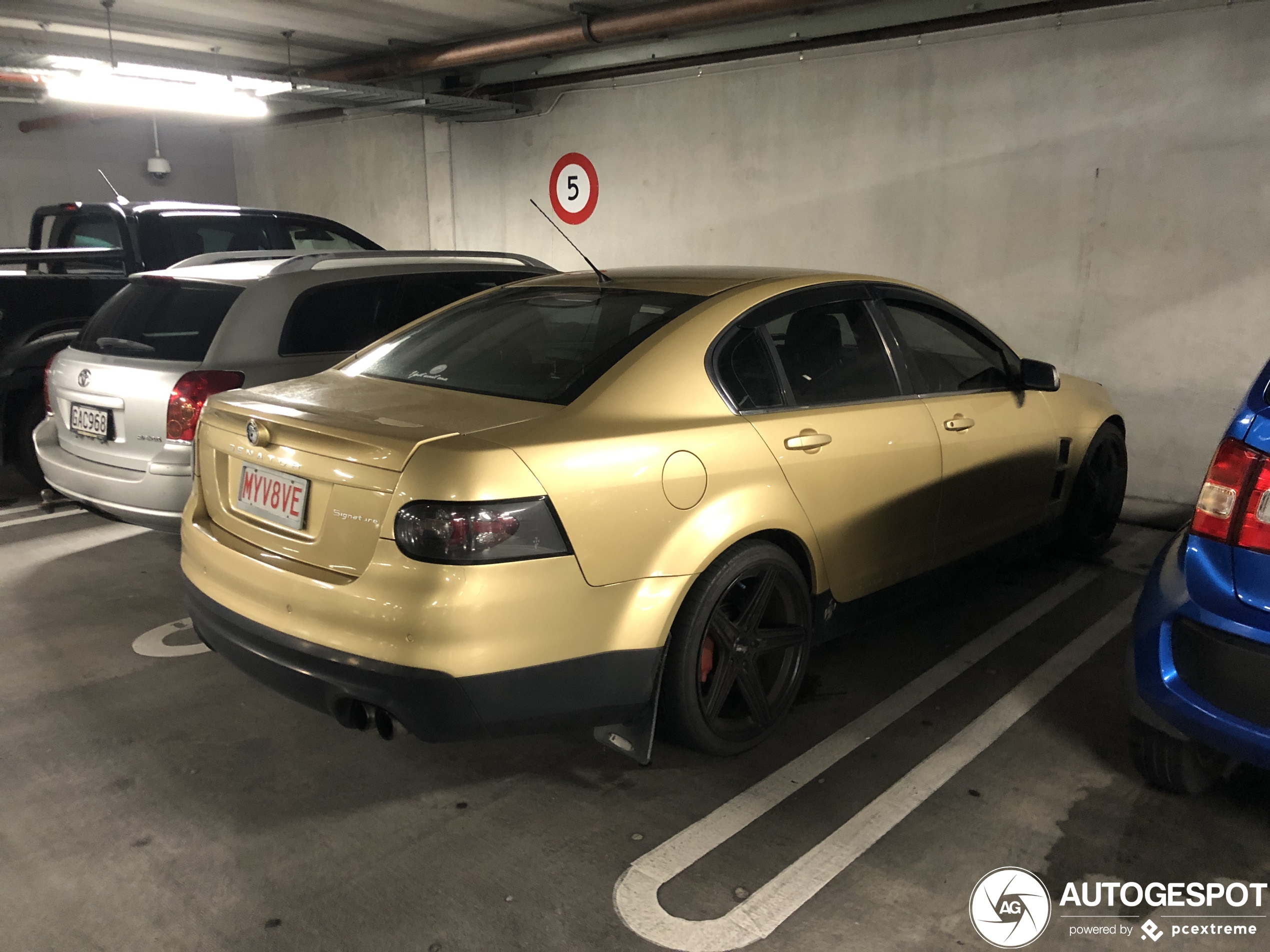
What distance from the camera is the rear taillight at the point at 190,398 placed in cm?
396

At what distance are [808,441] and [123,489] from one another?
302cm

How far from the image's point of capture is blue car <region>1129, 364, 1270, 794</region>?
7.38 ft

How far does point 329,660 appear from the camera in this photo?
2318mm

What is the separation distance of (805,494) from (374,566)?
1.32 metres

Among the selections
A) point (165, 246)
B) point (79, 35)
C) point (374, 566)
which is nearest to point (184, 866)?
point (374, 566)

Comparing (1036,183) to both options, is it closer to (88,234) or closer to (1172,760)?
(1172,760)

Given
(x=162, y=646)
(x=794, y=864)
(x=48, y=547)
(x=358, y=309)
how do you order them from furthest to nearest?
(x=48, y=547), (x=358, y=309), (x=162, y=646), (x=794, y=864)

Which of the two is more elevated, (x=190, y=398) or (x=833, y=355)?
(x=833, y=355)

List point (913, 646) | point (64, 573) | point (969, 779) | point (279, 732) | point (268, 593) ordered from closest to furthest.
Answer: point (268, 593) → point (969, 779) → point (279, 732) → point (913, 646) → point (64, 573)

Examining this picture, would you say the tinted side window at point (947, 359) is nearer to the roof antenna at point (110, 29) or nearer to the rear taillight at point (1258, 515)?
the rear taillight at point (1258, 515)

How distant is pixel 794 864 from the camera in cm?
243

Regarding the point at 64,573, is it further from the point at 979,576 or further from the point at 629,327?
the point at 979,576

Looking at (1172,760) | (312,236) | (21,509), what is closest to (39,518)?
(21,509)

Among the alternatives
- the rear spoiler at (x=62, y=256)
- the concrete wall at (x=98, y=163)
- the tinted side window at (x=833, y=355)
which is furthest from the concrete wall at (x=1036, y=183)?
the concrete wall at (x=98, y=163)
